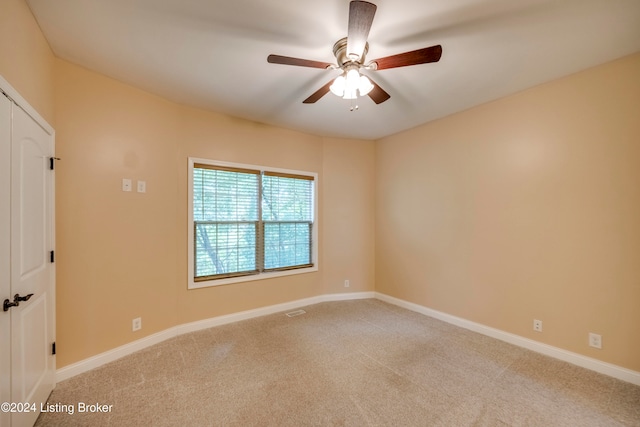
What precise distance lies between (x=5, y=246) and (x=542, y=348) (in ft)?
14.1

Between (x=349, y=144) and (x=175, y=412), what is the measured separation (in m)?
3.96

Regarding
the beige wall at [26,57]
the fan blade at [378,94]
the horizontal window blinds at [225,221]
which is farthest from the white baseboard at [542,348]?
the beige wall at [26,57]

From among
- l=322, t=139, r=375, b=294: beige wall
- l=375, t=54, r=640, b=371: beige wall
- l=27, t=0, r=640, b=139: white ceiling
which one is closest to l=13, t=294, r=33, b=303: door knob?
l=27, t=0, r=640, b=139: white ceiling

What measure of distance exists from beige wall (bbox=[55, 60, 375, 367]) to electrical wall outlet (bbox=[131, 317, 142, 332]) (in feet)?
0.13

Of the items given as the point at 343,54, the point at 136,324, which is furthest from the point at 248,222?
the point at 343,54

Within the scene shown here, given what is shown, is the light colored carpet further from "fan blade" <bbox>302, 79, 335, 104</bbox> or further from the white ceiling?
→ the white ceiling

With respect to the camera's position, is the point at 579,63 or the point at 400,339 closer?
the point at 579,63

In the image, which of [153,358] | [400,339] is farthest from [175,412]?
[400,339]

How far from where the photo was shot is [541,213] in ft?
8.84

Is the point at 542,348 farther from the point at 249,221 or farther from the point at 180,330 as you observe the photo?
the point at 180,330

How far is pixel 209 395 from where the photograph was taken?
2.05 m

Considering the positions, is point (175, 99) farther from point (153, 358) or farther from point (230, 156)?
point (153, 358)

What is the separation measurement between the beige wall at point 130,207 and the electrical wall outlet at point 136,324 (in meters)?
0.04

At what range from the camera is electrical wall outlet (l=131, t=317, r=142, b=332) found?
2699 millimetres
